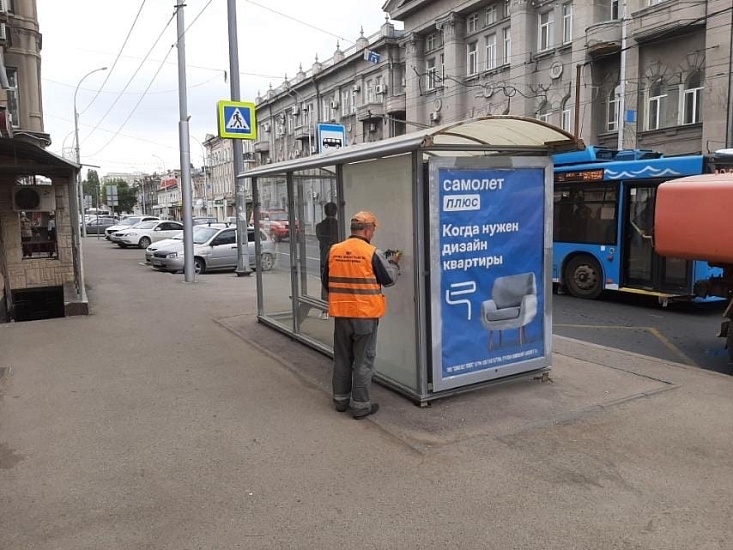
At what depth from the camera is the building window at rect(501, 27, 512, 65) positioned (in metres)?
30.6

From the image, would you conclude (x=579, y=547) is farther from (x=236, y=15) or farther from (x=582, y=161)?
(x=236, y=15)

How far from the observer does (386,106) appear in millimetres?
41156

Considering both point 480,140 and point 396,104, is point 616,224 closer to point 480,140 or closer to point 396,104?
point 480,140

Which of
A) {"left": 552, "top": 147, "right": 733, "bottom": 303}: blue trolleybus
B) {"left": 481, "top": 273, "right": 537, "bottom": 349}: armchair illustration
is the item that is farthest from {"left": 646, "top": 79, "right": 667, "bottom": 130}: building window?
{"left": 481, "top": 273, "right": 537, "bottom": 349}: armchair illustration

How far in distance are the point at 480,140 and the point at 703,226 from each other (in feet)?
11.4

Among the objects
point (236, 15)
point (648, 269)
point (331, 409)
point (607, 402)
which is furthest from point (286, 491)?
point (236, 15)

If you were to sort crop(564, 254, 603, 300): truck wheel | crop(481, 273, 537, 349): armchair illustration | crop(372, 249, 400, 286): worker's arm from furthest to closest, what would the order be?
1. crop(564, 254, 603, 300): truck wheel
2. crop(481, 273, 537, 349): armchair illustration
3. crop(372, 249, 400, 286): worker's arm

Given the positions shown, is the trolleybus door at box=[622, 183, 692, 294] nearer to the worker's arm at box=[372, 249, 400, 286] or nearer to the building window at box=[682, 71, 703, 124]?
the worker's arm at box=[372, 249, 400, 286]

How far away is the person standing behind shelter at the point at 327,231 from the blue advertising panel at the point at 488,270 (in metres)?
1.75

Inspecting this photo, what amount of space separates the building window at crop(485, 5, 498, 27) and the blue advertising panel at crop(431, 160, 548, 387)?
29620 mm

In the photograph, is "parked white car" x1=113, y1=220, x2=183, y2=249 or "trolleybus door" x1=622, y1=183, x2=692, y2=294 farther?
"parked white car" x1=113, y1=220, x2=183, y2=249

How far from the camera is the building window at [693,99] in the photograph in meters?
22.3

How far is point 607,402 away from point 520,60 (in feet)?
89.7

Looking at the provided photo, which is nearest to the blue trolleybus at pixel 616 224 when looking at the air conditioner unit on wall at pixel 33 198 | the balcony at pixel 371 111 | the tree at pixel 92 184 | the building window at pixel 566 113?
the air conditioner unit on wall at pixel 33 198
